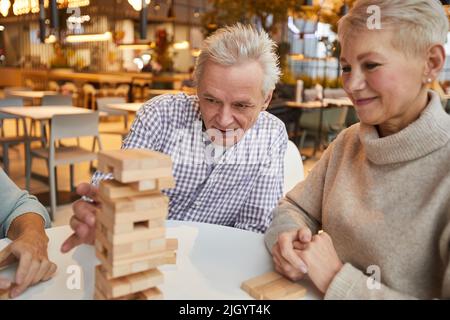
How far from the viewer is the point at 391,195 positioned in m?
1.09

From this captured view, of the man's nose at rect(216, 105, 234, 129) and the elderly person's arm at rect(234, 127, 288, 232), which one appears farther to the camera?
the elderly person's arm at rect(234, 127, 288, 232)

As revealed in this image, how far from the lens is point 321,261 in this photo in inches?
40.5

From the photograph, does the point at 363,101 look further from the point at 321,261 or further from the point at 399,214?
the point at 321,261

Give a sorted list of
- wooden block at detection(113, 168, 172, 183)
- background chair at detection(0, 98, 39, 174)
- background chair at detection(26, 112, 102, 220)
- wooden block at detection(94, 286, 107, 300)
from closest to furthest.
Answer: wooden block at detection(113, 168, 172, 183) < wooden block at detection(94, 286, 107, 300) < background chair at detection(26, 112, 102, 220) < background chair at detection(0, 98, 39, 174)

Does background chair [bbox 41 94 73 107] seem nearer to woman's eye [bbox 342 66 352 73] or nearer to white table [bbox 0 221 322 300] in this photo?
white table [bbox 0 221 322 300]

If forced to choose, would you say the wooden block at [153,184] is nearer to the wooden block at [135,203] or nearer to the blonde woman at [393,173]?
the wooden block at [135,203]

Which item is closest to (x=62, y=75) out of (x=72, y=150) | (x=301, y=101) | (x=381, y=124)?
(x=301, y=101)

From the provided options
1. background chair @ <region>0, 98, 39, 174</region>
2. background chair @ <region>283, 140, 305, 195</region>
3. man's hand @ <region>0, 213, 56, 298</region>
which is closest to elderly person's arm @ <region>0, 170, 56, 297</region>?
man's hand @ <region>0, 213, 56, 298</region>

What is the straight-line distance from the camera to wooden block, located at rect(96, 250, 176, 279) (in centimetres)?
79

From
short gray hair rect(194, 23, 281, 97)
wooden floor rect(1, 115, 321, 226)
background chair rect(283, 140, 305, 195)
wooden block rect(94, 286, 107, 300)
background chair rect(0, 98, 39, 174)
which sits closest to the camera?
wooden block rect(94, 286, 107, 300)

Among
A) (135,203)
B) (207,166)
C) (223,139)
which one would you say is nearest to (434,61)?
(135,203)

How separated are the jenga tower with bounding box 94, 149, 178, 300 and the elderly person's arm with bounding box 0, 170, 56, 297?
275 millimetres

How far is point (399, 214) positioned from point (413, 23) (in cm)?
45
